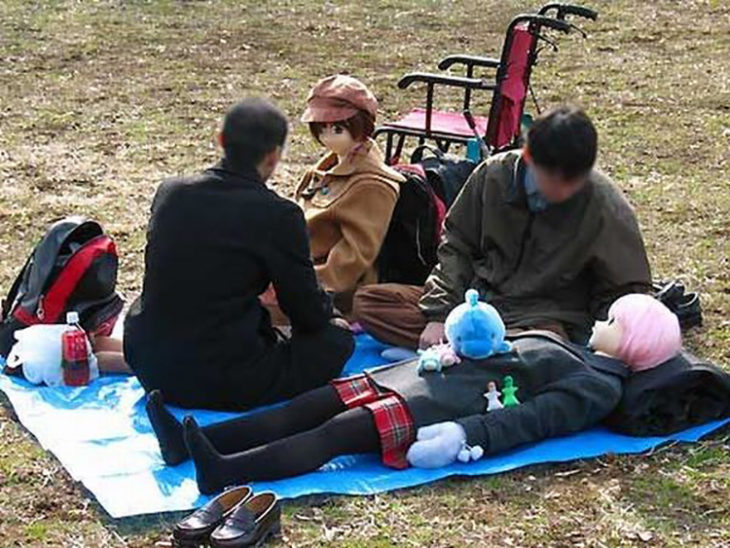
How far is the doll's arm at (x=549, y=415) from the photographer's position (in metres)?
4.77

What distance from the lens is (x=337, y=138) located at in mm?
5746

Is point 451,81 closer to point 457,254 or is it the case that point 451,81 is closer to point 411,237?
point 411,237

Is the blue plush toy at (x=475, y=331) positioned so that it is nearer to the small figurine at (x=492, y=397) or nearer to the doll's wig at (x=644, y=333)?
the small figurine at (x=492, y=397)

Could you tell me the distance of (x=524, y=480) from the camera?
467 centimetres

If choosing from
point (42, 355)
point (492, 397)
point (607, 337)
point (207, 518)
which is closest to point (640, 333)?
point (607, 337)

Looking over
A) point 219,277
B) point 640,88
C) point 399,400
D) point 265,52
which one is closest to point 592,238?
point 399,400

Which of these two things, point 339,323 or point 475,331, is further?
point 339,323

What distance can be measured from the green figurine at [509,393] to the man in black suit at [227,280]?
70cm

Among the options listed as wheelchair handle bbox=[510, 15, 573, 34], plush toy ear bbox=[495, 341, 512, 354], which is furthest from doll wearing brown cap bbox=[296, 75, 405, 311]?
wheelchair handle bbox=[510, 15, 573, 34]

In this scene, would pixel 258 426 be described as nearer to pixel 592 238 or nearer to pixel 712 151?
pixel 592 238

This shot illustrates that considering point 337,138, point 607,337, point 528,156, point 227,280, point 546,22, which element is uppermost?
point 546,22

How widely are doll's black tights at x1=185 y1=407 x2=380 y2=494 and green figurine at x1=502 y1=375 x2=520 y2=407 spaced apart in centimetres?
46

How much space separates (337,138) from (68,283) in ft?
3.79

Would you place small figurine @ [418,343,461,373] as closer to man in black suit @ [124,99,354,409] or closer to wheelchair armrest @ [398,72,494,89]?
man in black suit @ [124,99,354,409]
